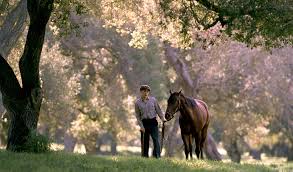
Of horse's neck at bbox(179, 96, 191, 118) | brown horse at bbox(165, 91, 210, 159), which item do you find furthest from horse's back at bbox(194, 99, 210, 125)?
horse's neck at bbox(179, 96, 191, 118)

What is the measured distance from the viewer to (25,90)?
1858cm

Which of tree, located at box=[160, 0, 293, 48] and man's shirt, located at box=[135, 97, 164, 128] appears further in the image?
man's shirt, located at box=[135, 97, 164, 128]

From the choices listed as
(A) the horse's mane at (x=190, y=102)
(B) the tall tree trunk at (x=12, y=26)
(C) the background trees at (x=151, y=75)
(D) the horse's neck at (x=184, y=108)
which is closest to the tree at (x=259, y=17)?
(D) the horse's neck at (x=184, y=108)

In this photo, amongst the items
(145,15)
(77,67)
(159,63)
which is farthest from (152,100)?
(77,67)

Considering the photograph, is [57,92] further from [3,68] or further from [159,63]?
[3,68]

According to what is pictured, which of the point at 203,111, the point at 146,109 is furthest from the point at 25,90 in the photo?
the point at 203,111

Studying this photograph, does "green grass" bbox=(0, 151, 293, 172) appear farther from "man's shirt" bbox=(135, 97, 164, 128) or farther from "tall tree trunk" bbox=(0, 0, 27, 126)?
"tall tree trunk" bbox=(0, 0, 27, 126)

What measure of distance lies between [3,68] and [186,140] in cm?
665

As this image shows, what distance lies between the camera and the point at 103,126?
54.0 meters

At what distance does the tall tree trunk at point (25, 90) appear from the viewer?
59.9 ft

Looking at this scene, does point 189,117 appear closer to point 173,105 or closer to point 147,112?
point 173,105

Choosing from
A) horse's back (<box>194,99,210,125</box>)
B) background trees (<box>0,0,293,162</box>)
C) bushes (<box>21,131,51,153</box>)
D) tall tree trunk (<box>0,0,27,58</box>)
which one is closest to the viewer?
bushes (<box>21,131,51,153</box>)

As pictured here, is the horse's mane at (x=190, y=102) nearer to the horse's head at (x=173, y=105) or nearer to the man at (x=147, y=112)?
the horse's head at (x=173, y=105)

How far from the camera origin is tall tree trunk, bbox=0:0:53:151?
719 inches
